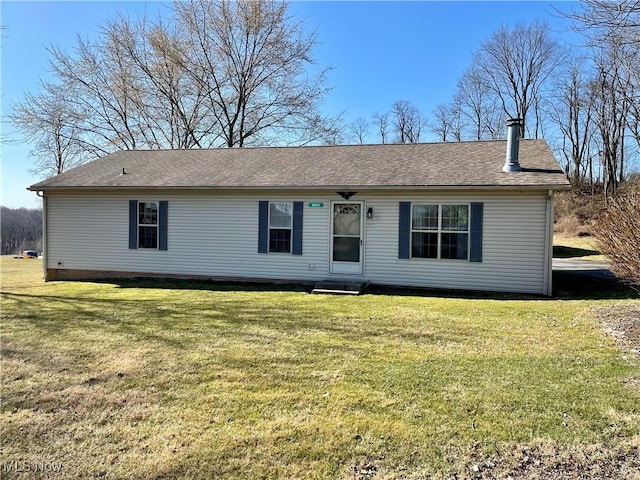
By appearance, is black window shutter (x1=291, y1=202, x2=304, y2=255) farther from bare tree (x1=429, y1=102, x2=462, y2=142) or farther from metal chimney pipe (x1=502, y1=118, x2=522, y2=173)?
bare tree (x1=429, y1=102, x2=462, y2=142)

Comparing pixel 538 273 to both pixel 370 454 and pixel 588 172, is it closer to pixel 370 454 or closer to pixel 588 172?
pixel 370 454

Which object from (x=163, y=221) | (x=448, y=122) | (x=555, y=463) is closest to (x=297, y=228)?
(x=163, y=221)

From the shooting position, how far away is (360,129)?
37188 millimetres

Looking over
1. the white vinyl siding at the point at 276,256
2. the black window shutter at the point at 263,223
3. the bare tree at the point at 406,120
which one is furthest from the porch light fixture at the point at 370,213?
the bare tree at the point at 406,120

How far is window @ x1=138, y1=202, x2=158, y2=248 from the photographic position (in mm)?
11695

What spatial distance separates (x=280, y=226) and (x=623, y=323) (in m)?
7.49

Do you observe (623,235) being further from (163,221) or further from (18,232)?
(18,232)

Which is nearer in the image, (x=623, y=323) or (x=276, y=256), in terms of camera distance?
(x=623, y=323)

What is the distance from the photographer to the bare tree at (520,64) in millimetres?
32031

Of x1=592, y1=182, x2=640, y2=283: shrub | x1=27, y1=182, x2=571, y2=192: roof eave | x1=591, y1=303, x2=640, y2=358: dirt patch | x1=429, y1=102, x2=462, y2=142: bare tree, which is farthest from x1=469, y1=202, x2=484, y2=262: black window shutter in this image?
x1=429, y1=102, x2=462, y2=142: bare tree

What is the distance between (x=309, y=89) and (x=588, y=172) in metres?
22.1

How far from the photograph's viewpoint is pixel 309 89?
23.4 meters

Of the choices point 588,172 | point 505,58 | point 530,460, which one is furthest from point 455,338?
point 505,58

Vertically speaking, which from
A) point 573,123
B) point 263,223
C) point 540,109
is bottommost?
point 263,223
